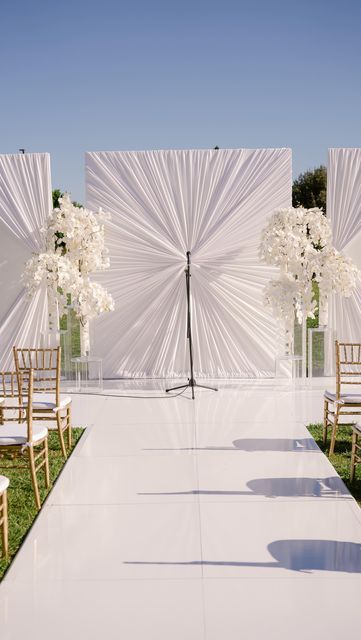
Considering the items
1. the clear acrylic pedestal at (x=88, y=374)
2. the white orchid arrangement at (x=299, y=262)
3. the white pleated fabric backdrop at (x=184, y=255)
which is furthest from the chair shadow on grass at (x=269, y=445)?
the white pleated fabric backdrop at (x=184, y=255)

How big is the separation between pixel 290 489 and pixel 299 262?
384 centimetres

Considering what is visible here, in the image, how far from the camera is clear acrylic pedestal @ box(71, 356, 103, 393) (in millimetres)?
8109

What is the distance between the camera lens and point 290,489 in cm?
456

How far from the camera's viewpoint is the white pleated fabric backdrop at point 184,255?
8648 millimetres

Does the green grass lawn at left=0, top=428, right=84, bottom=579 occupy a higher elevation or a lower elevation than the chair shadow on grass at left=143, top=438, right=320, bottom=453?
lower

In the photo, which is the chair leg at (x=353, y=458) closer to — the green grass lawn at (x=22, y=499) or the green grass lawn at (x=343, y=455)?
the green grass lawn at (x=343, y=455)

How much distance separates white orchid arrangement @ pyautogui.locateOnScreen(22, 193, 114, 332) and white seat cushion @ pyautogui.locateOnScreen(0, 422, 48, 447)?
137 inches

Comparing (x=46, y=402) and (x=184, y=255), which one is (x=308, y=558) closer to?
(x=46, y=402)

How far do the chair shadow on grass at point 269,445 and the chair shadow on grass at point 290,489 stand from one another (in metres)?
0.76

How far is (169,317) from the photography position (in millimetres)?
8820

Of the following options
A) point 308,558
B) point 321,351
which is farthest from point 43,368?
point 321,351

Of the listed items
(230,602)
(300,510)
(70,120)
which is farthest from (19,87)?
(230,602)

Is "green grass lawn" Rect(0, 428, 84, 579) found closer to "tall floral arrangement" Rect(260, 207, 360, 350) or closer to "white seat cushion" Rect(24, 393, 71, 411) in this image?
"white seat cushion" Rect(24, 393, 71, 411)

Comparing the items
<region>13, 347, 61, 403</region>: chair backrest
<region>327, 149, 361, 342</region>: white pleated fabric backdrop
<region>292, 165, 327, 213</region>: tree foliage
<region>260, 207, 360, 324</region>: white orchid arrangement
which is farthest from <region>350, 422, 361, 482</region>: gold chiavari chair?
<region>292, 165, 327, 213</region>: tree foliage
